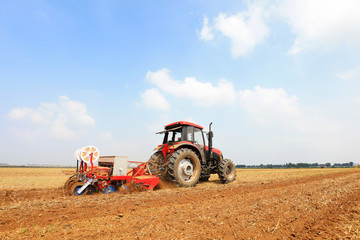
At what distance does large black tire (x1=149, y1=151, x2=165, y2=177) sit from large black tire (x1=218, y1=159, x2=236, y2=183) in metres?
2.54

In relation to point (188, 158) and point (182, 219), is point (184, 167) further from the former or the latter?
point (182, 219)

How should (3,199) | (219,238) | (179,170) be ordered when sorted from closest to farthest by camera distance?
1. (219,238)
2. (3,199)
3. (179,170)

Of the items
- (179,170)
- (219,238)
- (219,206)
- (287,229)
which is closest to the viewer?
(219,238)

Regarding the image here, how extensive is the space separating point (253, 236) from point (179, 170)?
15.1 ft

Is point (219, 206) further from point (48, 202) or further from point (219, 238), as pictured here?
point (48, 202)

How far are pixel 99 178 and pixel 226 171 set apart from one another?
5.18m

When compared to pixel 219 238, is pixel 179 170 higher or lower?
higher

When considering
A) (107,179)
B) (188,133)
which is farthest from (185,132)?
(107,179)

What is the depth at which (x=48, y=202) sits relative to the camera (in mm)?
4711

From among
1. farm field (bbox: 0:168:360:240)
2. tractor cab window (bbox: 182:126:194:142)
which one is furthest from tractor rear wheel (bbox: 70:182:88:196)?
tractor cab window (bbox: 182:126:194:142)

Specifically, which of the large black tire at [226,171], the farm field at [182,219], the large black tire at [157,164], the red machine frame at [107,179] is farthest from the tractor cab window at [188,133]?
the farm field at [182,219]

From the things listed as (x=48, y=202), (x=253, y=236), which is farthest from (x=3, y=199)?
(x=253, y=236)

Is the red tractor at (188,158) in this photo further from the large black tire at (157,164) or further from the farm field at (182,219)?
the farm field at (182,219)

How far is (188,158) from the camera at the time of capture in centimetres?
764
